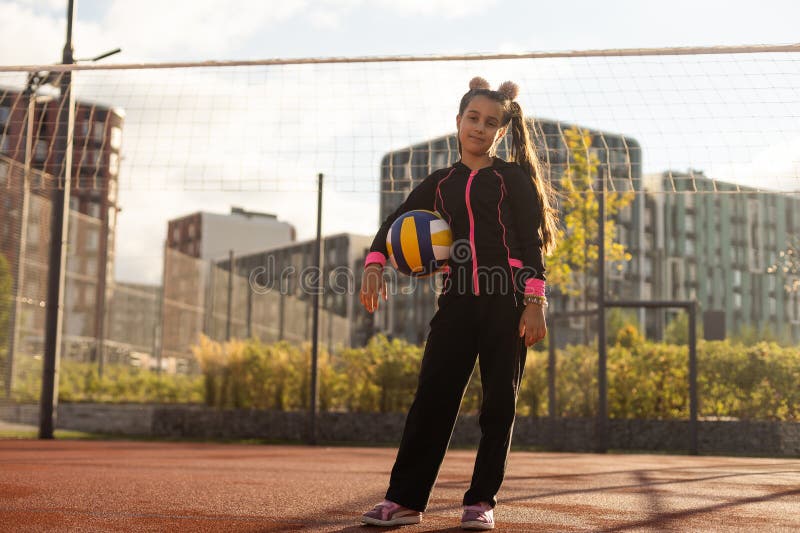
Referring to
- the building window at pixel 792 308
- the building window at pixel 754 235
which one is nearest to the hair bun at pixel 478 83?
the building window at pixel 792 308

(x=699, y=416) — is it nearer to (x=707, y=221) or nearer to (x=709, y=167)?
(x=709, y=167)

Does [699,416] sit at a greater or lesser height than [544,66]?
lesser

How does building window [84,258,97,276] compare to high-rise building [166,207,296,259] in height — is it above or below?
below

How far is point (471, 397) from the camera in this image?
14664mm

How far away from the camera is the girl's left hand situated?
14.0ft

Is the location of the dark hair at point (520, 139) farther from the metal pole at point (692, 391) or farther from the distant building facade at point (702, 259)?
the distant building facade at point (702, 259)

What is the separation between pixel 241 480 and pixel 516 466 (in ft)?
10.9

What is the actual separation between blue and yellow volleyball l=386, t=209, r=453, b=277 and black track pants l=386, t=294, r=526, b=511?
208mm

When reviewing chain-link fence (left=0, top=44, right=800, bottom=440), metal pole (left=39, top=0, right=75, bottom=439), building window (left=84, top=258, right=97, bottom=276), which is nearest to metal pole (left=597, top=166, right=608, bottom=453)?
chain-link fence (left=0, top=44, right=800, bottom=440)

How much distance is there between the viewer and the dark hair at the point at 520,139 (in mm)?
4582

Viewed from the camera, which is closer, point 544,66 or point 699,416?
point 544,66

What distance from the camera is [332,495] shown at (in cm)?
567

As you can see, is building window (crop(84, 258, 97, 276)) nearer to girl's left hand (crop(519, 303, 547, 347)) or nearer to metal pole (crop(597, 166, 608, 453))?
metal pole (crop(597, 166, 608, 453))

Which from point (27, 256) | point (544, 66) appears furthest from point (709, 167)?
point (27, 256)
